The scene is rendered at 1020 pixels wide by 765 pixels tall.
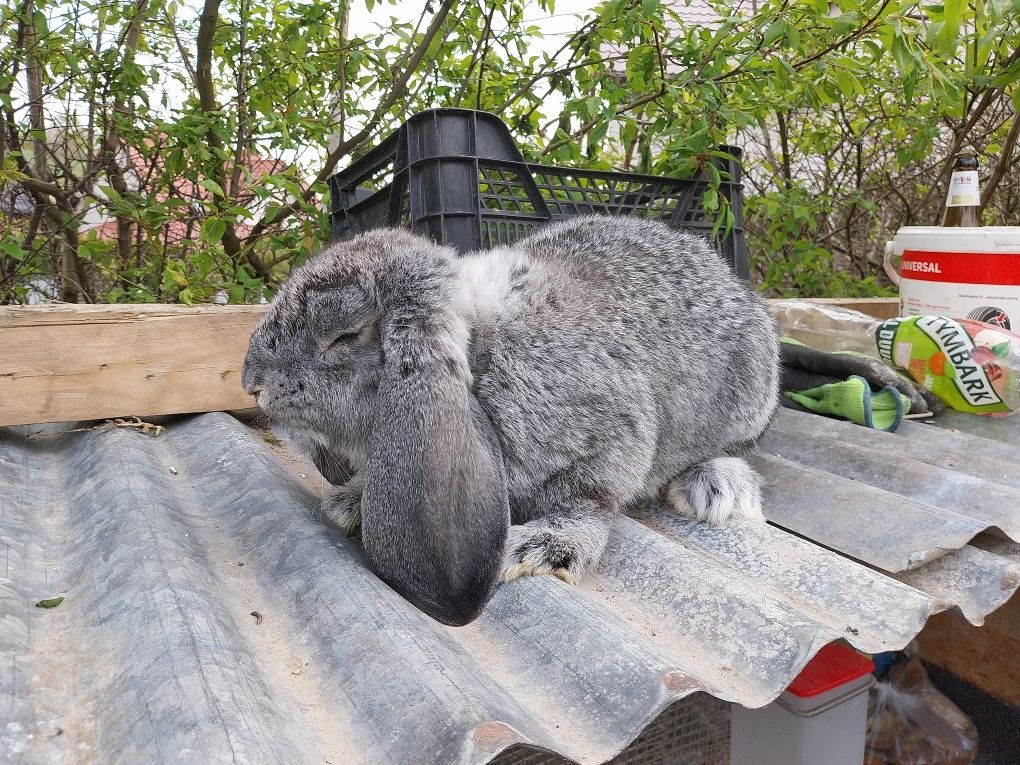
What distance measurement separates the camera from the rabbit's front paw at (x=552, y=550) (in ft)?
4.76

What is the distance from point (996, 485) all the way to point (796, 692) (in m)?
0.87

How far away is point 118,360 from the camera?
7.13 ft

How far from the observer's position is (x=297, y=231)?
3297 mm

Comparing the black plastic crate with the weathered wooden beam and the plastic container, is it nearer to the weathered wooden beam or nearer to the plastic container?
the weathered wooden beam

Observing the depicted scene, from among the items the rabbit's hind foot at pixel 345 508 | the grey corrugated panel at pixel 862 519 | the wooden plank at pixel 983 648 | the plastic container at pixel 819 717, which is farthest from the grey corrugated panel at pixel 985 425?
the rabbit's hind foot at pixel 345 508

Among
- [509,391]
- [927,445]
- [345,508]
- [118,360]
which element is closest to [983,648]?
[927,445]

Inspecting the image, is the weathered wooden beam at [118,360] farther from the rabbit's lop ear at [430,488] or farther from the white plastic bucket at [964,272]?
the white plastic bucket at [964,272]

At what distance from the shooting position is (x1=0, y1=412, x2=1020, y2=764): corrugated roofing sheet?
96 cm

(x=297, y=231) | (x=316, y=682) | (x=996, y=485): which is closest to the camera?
(x=316, y=682)

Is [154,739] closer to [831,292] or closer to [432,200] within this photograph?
[432,200]

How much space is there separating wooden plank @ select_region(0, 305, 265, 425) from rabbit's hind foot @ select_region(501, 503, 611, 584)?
1198 mm

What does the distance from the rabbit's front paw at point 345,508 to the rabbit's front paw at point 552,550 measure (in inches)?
12.7

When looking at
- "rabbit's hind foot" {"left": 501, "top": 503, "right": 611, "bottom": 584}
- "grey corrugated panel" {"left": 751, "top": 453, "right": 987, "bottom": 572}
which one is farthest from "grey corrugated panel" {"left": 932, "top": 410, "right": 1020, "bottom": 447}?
"rabbit's hind foot" {"left": 501, "top": 503, "right": 611, "bottom": 584}

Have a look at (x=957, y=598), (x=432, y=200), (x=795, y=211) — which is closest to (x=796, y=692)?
(x=957, y=598)
